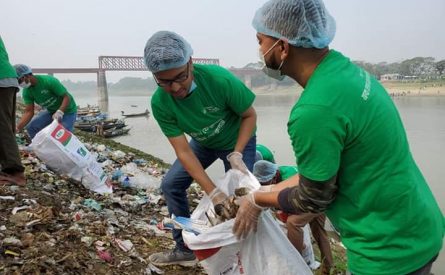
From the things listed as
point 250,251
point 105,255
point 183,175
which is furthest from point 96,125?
point 250,251

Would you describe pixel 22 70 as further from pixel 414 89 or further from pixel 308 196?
pixel 414 89

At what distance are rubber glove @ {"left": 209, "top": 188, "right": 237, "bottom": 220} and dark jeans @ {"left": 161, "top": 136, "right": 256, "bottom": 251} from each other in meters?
0.48

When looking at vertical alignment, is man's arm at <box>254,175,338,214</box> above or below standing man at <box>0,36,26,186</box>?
above

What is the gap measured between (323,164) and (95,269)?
6.01 feet

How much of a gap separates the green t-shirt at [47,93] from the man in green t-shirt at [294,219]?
11.5ft

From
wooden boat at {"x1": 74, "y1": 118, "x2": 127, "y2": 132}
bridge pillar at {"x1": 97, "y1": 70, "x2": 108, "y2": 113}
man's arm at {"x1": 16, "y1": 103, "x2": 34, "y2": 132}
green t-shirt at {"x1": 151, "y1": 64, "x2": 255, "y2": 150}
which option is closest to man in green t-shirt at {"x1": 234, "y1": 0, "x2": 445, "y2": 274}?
green t-shirt at {"x1": 151, "y1": 64, "x2": 255, "y2": 150}

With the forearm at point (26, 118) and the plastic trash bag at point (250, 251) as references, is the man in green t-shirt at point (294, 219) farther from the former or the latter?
the forearm at point (26, 118)

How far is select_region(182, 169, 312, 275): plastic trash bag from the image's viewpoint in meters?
1.79

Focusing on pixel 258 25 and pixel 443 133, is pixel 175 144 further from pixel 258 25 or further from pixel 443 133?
pixel 443 133

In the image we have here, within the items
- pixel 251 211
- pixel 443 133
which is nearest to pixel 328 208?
pixel 251 211

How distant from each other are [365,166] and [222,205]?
3.00ft

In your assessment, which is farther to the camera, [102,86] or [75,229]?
[102,86]

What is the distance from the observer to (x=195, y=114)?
239cm

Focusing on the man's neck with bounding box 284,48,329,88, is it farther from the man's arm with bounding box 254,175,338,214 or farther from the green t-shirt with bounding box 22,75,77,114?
the green t-shirt with bounding box 22,75,77,114
